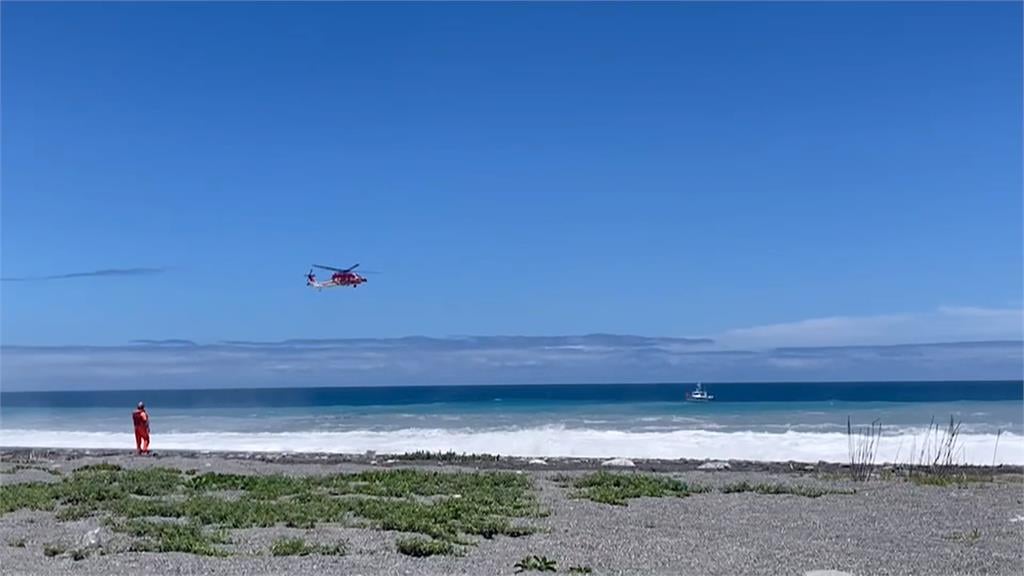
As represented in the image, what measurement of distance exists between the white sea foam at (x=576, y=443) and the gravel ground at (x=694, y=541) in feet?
41.0

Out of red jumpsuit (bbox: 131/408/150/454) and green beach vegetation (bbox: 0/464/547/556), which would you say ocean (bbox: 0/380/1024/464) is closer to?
red jumpsuit (bbox: 131/408/150/454)

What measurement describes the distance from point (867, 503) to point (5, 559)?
449 inches

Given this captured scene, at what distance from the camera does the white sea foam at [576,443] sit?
99.8ft

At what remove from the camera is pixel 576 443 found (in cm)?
3572

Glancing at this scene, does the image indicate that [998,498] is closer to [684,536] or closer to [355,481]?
[684,536]

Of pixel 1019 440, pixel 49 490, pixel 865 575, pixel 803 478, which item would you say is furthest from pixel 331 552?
pixel 1019 440

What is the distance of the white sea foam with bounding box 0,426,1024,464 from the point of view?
30.4 m

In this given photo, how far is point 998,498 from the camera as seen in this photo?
1612 cm

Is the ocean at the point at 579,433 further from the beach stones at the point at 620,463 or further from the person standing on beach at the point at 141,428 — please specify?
the person standing on beach at the point at 141,428

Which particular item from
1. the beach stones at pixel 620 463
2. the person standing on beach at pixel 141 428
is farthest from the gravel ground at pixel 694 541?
the person standing on beach at pixel 141 428

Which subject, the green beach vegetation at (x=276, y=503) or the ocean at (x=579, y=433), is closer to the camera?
the green beach vegetation at (x=276, y=503)

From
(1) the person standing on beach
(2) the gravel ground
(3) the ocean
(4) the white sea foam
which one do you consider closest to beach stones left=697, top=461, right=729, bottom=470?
(3) the ocean

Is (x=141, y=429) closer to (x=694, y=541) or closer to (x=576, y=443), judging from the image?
(x=576, y=443)

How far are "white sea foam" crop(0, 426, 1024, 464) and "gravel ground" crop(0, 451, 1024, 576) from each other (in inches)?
491
